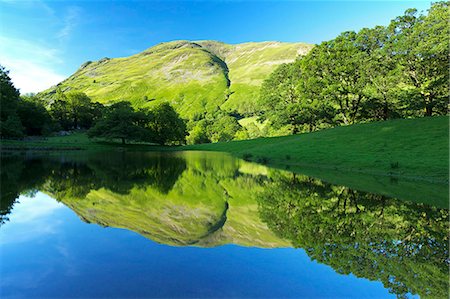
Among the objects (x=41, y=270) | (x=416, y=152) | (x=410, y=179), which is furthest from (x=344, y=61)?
(x=41, y=270)

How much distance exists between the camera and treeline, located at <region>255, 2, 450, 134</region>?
39625 mm

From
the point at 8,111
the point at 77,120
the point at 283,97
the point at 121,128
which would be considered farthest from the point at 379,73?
the point at 77,120

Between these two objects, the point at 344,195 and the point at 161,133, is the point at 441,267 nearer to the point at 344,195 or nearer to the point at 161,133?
the point at 344,195

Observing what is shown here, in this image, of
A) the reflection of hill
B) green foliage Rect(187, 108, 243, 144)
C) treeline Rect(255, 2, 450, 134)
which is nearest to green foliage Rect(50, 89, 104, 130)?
green foliage Rect(187, 108, 243, 144)

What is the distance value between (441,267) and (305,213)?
16.8ft

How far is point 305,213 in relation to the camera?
11.6 metres

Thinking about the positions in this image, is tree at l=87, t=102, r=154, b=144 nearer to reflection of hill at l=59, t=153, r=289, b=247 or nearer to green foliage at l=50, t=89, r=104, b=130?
green foliage at l=50, t=89, r=104, b=130

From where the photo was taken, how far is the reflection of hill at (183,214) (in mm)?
8945

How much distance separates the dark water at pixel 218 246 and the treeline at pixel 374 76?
119 feet

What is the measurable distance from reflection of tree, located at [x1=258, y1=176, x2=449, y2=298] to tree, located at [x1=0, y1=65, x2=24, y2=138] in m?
64.9

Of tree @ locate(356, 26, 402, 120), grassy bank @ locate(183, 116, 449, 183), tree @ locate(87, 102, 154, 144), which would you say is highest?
tree @ locate(356, 26, 402, 120)

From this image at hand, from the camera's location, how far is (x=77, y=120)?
360ft

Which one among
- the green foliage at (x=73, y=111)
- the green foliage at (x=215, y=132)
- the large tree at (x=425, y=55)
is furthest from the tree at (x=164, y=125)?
the large tree at (x=425, y=55)

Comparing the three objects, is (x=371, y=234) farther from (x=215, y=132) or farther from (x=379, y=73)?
(x=215, y=132)
